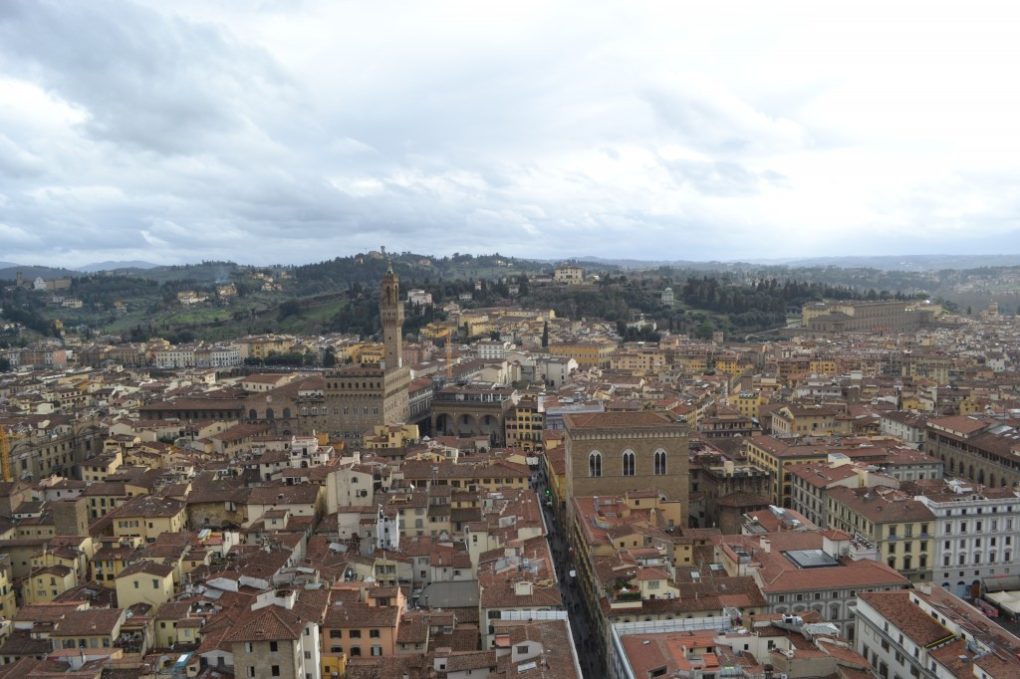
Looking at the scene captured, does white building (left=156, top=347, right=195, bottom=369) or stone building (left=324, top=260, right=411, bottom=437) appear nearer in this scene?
stone building (left=324, top=260, right=411, bottom=437)

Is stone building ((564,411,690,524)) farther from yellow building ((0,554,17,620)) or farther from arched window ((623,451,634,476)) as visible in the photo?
yellow building ((0,554,17,620))

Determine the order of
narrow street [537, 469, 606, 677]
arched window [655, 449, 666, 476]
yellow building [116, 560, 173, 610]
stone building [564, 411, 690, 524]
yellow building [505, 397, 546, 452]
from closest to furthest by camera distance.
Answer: narrow street [537, 469, 606, 677]
yellow building [116, 560, 173, 610]
stone building [564, 411, 690, 524]
arched window [655, 449, 666, 476]
yellow building [505, 397, 546, 452]

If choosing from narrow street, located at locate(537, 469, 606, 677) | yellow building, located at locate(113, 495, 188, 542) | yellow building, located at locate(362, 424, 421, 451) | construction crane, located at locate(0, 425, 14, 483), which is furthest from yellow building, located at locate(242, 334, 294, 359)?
narrow street, located at locate(537, 469, 606, 677)

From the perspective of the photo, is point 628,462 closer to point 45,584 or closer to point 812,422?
point 812,422

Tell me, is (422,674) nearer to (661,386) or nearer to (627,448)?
(627,448)

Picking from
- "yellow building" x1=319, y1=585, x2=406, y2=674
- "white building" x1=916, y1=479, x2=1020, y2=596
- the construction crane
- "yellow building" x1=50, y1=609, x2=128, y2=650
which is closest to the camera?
"yellow building" x1=319, y1=585, x2=406, y2=674

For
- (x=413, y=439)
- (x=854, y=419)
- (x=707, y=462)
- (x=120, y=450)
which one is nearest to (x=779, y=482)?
(x=707, y=462)

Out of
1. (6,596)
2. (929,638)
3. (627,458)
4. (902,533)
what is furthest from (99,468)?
(929,638)
